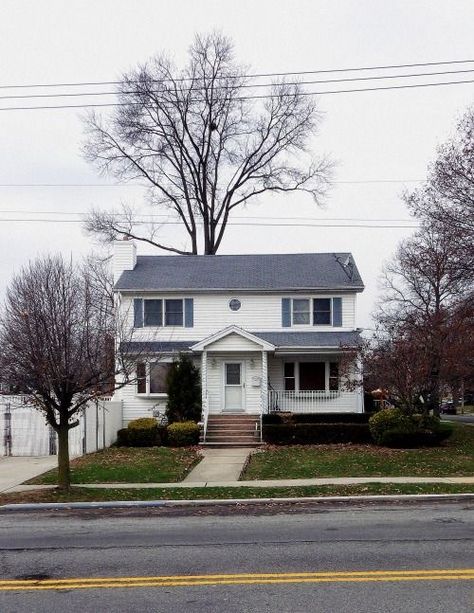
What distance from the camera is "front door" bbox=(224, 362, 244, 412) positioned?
27625 millimetres

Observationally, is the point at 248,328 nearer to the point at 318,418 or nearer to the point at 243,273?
the point at 243,273

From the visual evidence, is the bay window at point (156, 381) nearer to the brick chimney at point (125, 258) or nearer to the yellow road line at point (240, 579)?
the brick chimney at point (125, 258)

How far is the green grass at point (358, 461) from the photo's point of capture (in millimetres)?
16844

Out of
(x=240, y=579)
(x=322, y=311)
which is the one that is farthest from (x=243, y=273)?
(x=240, y=579)

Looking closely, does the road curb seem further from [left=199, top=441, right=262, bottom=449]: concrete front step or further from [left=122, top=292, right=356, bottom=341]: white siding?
[left=122, top=292, right=356, bottom=341]: white siding

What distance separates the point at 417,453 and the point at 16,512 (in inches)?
470

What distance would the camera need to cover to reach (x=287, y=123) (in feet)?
146

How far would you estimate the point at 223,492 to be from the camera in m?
14.3

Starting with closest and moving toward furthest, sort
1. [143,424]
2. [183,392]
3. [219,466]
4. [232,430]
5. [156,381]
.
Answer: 1. [219,466]
2. [143,424]
3. [232,430]
4. [183,392]
5. [156,381]

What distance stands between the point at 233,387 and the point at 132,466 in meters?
9.61

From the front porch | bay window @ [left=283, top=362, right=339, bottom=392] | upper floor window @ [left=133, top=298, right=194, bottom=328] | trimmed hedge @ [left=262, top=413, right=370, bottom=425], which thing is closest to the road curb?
trimmed hedge @ [left=262, top=413, right=370, bottom=425]

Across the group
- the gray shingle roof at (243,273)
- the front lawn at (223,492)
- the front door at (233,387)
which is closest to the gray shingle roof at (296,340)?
the front door at (233,387)

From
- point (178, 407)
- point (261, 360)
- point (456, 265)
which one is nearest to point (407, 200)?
point (456, 265)

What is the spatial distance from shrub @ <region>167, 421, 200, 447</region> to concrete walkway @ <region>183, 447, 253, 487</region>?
1162 mm
